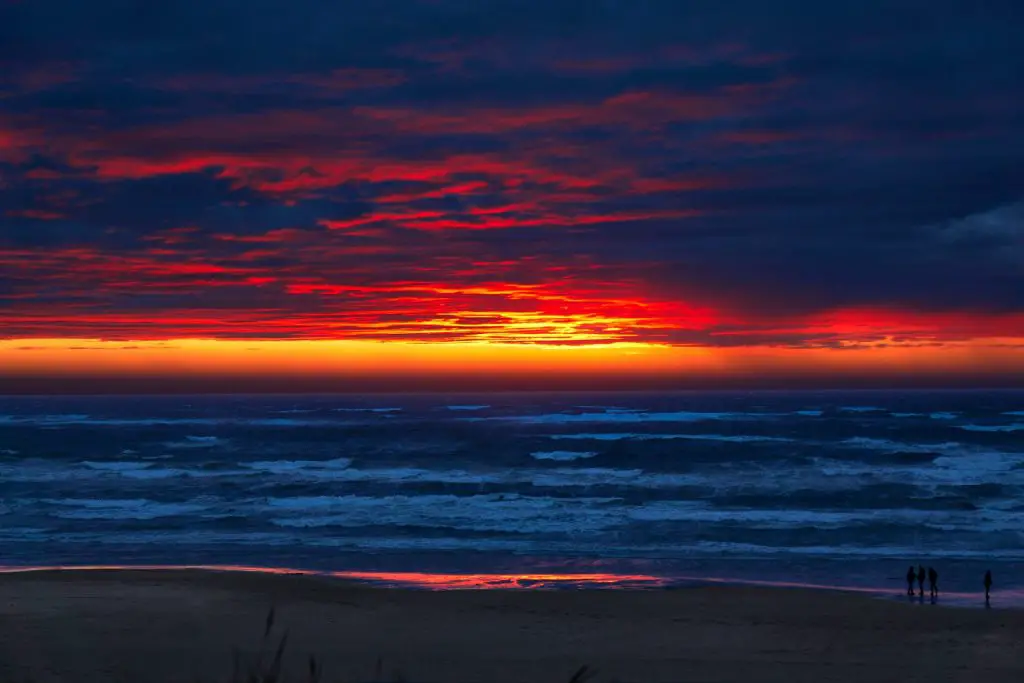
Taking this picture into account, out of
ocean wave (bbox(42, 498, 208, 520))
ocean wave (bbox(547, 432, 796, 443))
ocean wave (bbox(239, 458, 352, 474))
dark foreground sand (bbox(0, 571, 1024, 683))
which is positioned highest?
ocean wave (bbox(547, 432, 796, 443))

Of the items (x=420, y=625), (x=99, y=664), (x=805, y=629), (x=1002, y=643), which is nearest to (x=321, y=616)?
(x=420, y=625)

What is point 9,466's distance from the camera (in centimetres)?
4422

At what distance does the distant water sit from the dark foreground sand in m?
3.40

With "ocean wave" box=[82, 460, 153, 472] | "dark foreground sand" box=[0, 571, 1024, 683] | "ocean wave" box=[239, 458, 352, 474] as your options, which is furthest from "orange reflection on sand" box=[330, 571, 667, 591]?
"ocean wave" box=[82, 460, 153, 472]

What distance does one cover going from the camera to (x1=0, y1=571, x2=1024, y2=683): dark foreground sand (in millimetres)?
12539

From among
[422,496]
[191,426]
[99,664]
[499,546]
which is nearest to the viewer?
[99,664]

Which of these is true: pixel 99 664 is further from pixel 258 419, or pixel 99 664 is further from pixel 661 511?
pixel 258 419

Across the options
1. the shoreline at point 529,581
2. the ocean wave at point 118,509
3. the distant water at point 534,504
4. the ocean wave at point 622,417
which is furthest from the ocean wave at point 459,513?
the ocean wave at point 622,417

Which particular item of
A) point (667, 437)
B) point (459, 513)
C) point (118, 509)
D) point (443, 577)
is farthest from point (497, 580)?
point (667, 437)

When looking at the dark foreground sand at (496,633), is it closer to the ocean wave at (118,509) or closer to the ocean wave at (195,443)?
the ocean wave at (118,509)

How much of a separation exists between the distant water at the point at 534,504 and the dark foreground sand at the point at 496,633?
11.2ft

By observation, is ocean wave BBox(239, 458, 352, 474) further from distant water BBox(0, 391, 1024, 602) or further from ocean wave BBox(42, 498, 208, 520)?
ocean wave BBox(42, 498, 208, 520)

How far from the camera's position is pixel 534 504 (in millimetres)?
31781

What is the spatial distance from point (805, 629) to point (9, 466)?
1571 inches
